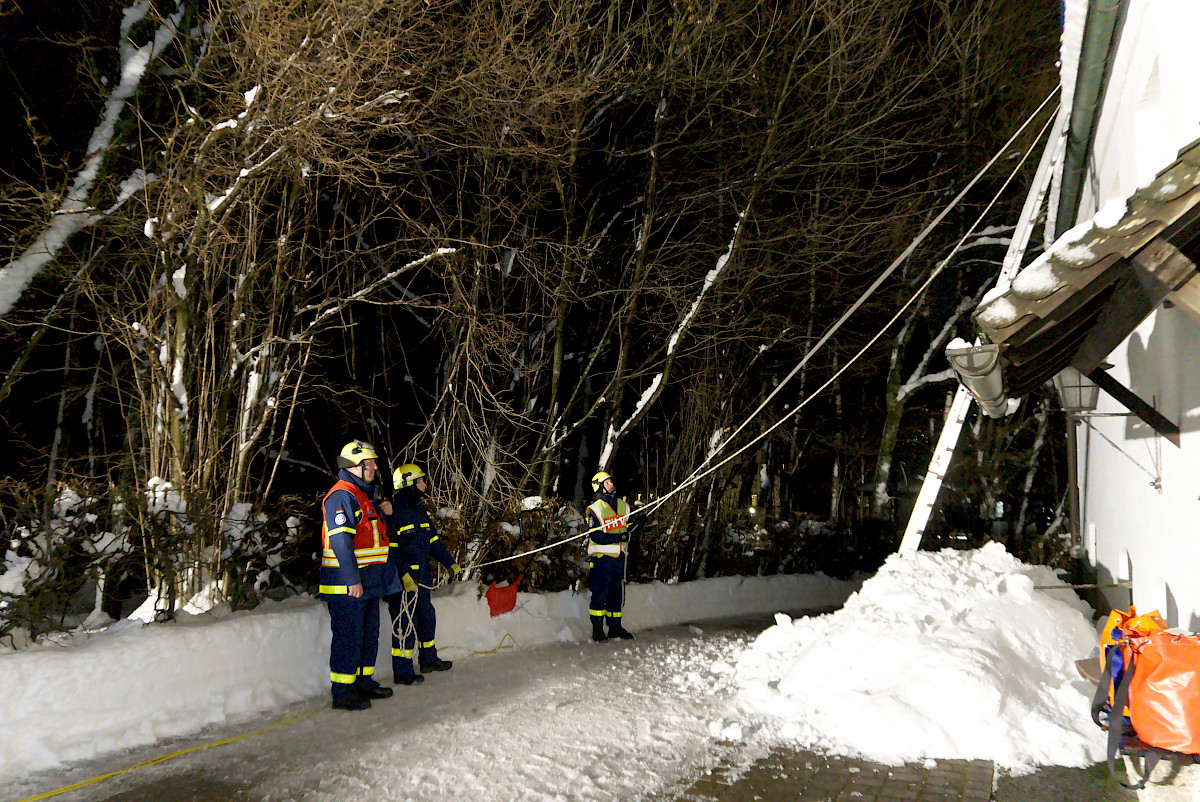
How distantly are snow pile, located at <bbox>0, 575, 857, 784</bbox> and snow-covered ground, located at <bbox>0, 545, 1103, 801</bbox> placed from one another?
13 mm

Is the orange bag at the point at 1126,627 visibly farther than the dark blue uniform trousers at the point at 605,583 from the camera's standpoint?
No

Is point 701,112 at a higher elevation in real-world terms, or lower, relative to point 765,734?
higher

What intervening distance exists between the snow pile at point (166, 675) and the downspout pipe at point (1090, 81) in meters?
7.86

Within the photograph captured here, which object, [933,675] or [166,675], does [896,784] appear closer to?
[933,675]

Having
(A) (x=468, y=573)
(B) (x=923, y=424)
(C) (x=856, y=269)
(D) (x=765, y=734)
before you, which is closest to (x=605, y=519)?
(A) (x=468, y=573)

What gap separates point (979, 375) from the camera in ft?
18.9

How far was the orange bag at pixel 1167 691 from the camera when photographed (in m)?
4.04

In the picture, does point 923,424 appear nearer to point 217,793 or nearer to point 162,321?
point 162,321

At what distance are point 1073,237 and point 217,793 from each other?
5.75 metres

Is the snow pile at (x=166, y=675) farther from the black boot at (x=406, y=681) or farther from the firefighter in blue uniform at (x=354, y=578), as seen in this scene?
the firefighter in blue uniform at (x=354, y=578)

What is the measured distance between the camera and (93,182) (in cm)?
922

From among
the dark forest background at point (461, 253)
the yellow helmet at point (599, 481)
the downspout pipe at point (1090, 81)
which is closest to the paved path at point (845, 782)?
the dark forest background at point (461, 253)

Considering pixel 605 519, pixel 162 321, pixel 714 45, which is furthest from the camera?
pixel 714 45

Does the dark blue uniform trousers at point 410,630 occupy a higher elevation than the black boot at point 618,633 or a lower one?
higher
